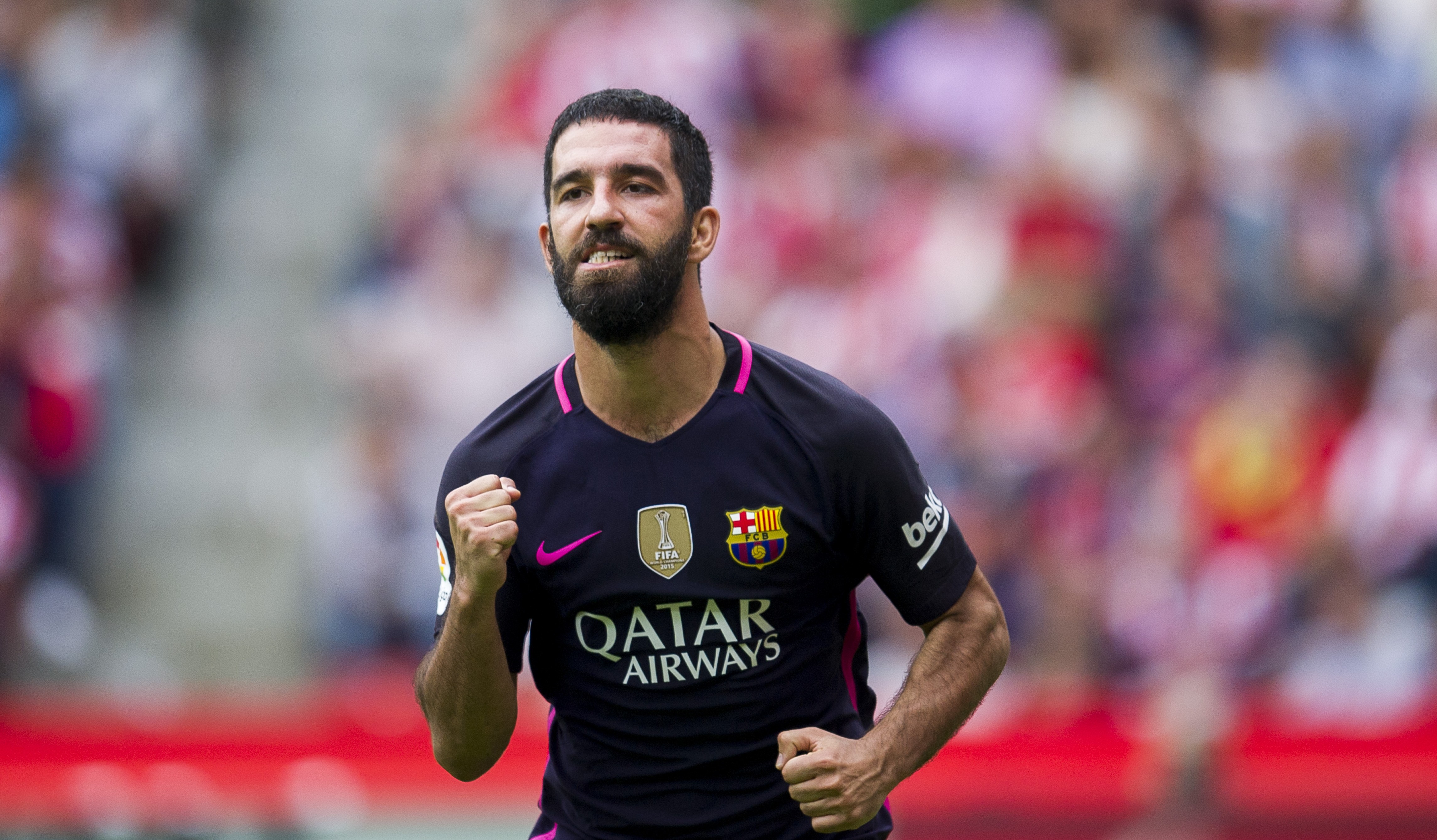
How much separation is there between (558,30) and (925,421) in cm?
400

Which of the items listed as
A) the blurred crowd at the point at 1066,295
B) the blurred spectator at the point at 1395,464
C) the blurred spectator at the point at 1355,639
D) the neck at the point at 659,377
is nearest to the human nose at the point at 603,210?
the neck at the point at 659,377

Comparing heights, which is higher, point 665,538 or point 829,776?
point 665,538

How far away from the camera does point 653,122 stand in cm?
367

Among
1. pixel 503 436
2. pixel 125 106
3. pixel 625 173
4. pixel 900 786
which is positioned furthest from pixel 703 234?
pixel 125 106

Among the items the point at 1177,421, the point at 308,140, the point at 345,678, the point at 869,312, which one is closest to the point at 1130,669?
the point at 1177,421

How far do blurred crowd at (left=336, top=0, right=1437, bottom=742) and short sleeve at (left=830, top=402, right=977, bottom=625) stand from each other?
12.4 feet

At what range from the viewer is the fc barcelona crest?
12.0 ft

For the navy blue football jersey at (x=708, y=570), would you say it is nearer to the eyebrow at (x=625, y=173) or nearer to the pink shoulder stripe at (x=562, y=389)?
the pink shoulder stripe at (x=562, y=389)

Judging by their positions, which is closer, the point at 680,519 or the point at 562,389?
the point at 680,519

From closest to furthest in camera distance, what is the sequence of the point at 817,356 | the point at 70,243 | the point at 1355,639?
the point at 1355,639, the point at 817,356, the point at 70,243

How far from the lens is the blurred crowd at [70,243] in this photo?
977cm

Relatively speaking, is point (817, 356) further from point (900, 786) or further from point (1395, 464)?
point (1395, 464)

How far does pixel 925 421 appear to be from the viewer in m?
9.12

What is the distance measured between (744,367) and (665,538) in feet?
1.47
